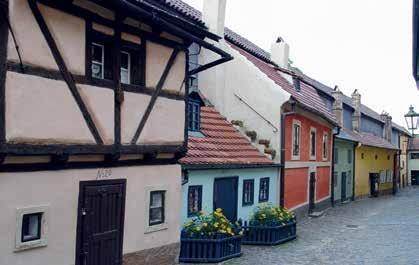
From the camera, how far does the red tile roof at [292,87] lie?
67.9 ft

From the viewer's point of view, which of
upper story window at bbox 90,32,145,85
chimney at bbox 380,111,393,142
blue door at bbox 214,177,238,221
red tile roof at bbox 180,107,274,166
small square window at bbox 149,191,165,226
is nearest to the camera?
upper story window at bbox 90,32,145,85

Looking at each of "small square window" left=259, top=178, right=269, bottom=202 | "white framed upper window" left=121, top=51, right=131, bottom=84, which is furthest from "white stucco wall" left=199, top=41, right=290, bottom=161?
"white framed upper window" left=121, top=51, right=131, bottom=84

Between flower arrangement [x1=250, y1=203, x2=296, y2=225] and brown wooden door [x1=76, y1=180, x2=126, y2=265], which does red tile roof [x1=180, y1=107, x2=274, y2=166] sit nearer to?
flower arrangement [x1=250, y1=203, x2=296, y2=225]

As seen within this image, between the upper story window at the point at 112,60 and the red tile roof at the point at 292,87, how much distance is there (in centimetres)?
1027

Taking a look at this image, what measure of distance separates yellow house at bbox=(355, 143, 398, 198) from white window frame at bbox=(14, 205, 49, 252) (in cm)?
2855

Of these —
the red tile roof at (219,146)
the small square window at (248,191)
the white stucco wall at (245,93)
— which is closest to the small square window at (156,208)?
the red tile roof at (219,146)

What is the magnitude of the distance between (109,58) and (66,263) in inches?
149

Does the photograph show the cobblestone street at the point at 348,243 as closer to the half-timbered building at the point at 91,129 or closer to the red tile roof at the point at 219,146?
the red tile roof at the point at 219,146

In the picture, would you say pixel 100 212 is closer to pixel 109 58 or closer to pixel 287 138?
pixel 109 58

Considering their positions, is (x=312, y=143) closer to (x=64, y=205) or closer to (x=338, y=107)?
(x=338, y=107)

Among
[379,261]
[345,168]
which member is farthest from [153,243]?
[345,168]

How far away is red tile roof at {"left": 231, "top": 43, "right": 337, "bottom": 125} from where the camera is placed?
20695 millimetres

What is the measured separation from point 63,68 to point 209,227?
636cm

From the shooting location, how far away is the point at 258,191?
18125mm
